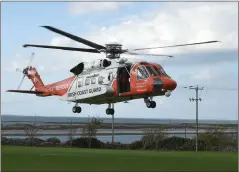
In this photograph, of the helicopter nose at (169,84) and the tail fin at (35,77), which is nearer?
the helicopter nose at (169,84)

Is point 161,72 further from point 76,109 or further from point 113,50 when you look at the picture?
point 76,109

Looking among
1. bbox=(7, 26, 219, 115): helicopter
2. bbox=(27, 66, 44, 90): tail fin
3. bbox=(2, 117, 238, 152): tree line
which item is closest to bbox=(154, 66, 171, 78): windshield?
bbox=(7, 26, 219, 115): helicopter

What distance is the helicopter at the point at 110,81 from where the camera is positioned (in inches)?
1246

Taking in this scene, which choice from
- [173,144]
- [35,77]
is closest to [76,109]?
[35,77]

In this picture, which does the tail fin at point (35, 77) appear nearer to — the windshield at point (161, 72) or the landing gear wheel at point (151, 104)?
the landing gear wheel at point (151, 104)

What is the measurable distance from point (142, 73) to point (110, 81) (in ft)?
8.54

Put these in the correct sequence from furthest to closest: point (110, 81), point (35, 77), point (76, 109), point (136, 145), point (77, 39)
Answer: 1. point (136, 145)
2. point (35, 77)
3. point (76, 109)
4. point (110, 81)
5. point (77, 39)

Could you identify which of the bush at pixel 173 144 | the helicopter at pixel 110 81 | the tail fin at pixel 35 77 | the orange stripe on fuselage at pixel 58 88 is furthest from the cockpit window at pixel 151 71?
the bush at pixel 173 144

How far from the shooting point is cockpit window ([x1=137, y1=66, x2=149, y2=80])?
32.1 meters

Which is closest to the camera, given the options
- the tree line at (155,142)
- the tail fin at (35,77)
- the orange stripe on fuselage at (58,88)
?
the orange stripe on fuselage at (58,88)

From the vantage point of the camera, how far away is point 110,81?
34.0 m

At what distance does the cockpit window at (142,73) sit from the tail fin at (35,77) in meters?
10.6

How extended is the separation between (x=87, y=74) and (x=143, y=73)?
484 cm

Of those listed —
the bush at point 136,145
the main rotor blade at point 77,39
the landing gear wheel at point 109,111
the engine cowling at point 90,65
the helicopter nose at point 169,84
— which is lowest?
the bush at point 136,145
